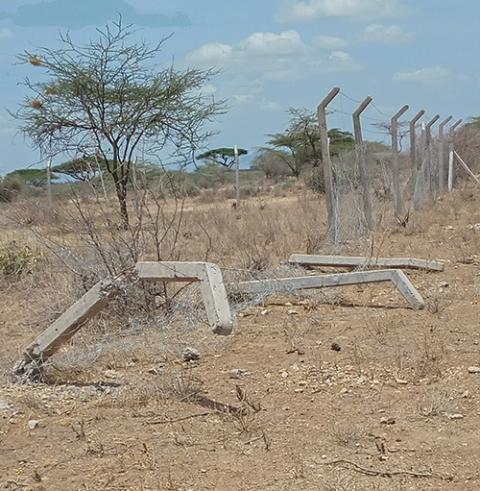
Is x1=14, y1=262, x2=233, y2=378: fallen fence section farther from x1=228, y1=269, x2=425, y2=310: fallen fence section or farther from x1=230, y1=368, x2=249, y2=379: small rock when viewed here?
x1=228, y1=269, x2=425, y2=310: fallen fence section

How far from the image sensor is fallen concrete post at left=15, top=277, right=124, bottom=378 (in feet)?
15.5

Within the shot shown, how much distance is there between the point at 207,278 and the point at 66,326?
1.05m

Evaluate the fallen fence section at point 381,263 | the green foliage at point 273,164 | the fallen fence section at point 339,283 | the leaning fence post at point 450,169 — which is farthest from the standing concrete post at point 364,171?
the green foliage at point 273,164

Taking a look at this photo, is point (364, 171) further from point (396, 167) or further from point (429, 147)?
point (429, 147)

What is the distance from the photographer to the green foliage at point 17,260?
9.29 meters

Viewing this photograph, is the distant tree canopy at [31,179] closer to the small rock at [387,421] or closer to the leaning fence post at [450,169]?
the leaning fence post at [450,169]

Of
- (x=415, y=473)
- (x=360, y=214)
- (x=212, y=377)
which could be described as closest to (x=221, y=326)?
(x=212, y=377)

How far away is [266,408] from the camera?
4.06m

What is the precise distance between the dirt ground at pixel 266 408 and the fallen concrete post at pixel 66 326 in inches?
6.2

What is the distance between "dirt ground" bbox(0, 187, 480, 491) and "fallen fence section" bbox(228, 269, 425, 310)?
0.55 feet

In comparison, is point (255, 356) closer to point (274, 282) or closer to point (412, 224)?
point (274, 282)

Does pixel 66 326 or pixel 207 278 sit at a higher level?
pixel 207 278

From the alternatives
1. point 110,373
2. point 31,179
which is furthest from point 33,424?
point 31,179

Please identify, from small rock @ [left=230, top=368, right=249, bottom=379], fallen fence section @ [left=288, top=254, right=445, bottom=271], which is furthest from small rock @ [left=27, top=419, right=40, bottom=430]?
fallen fence section @ [left=288, top=254, right=445, bottom=271]
